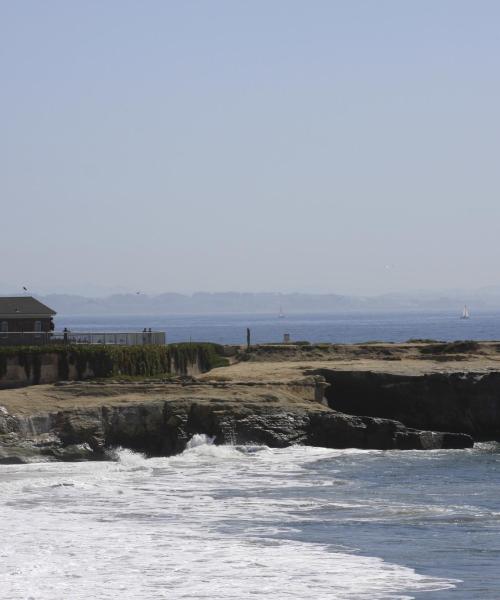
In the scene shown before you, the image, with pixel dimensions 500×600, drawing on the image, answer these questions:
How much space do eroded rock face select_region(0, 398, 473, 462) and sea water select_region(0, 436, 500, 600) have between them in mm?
927

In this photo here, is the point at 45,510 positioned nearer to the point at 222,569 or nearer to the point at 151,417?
the point at 222,569

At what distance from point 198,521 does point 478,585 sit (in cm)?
1112

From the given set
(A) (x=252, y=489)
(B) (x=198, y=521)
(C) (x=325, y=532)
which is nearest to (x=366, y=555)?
(C) (x=325, y=532)

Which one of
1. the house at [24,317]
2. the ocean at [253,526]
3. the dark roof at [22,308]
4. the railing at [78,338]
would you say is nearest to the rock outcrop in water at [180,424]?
the ocean at [253,526]

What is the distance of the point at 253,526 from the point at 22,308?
3931cm

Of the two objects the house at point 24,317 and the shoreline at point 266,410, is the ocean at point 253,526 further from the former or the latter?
the house at point 24,317

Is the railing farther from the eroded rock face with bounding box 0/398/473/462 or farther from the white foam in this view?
the white foam

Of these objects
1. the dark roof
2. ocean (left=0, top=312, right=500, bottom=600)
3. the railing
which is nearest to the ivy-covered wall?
the railing

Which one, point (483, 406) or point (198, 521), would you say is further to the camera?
point (483, 406)

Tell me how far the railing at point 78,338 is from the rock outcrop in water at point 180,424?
972 centimetres

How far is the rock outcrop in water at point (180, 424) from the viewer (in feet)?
170

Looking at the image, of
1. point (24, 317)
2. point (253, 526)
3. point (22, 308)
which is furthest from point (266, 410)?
point (22, 308)

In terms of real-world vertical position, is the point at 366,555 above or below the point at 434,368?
below

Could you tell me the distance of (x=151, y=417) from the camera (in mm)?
53594
